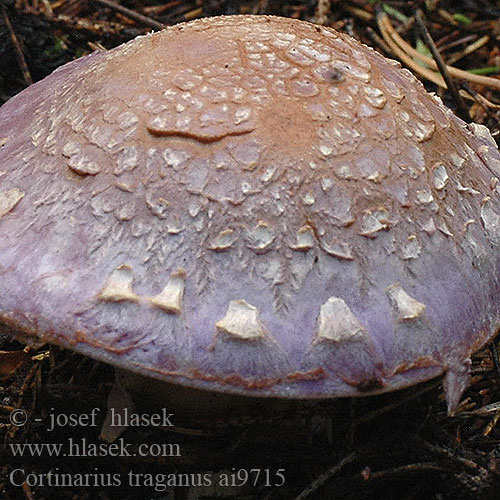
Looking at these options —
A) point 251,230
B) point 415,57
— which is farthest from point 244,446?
point 415,57

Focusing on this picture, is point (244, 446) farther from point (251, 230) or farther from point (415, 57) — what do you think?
point (415, 57)

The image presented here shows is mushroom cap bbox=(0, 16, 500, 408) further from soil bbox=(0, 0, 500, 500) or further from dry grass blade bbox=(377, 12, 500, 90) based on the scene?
dry grass blade bbox=(377, 12, 500, 90)

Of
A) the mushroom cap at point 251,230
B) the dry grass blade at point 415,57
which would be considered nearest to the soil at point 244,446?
the mushroom cap at point 251,230

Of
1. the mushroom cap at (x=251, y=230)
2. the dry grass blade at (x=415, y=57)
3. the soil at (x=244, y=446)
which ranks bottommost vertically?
the soil at (x=244, y=446)

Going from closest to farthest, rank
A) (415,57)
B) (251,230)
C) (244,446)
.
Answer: (251,230), (244,446), (415,57)

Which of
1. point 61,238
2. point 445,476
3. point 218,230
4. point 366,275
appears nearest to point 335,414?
point 445,476

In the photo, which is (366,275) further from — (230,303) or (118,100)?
(118,100)

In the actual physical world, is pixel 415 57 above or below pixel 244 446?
above

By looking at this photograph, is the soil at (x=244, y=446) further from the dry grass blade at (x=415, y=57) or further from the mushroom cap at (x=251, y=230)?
the dry grass blade at (x=415, y=57)

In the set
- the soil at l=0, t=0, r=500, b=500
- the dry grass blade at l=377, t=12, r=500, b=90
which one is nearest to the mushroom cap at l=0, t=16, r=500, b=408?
the soil at l=0, t=0, r=500, b=500

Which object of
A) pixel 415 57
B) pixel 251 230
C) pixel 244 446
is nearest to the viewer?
pixel 251 230
